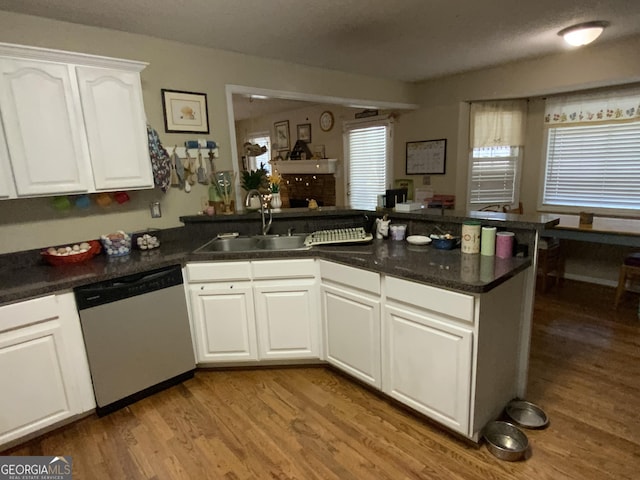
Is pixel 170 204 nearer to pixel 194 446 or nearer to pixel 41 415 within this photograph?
pixel 41 415

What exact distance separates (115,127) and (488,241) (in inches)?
93.1

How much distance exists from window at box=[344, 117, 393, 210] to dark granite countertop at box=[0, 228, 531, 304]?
287 centimetres

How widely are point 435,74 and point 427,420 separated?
378cm

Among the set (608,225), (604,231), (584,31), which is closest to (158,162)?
(584,31)

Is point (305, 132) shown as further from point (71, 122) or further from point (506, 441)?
point (506, 441)

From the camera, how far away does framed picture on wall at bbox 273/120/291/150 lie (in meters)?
→ 6.72

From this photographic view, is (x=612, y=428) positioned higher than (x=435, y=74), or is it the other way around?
(x=435, y=74)

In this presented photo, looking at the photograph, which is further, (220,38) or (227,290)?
(220,38)

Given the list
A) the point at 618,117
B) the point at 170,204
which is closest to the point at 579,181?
the point at 618,117

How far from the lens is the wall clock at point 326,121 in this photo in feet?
19.3

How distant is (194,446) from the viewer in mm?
1872

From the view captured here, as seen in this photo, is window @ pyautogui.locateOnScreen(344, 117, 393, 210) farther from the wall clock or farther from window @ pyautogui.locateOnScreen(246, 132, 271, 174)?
window @ pyautogui.locateOnScreen(246, 132, 271, 174)

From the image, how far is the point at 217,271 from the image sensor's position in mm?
2354

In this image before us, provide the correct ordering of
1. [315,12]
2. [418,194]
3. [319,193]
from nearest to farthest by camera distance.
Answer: [315,12]
[418,194]
[319,193]
